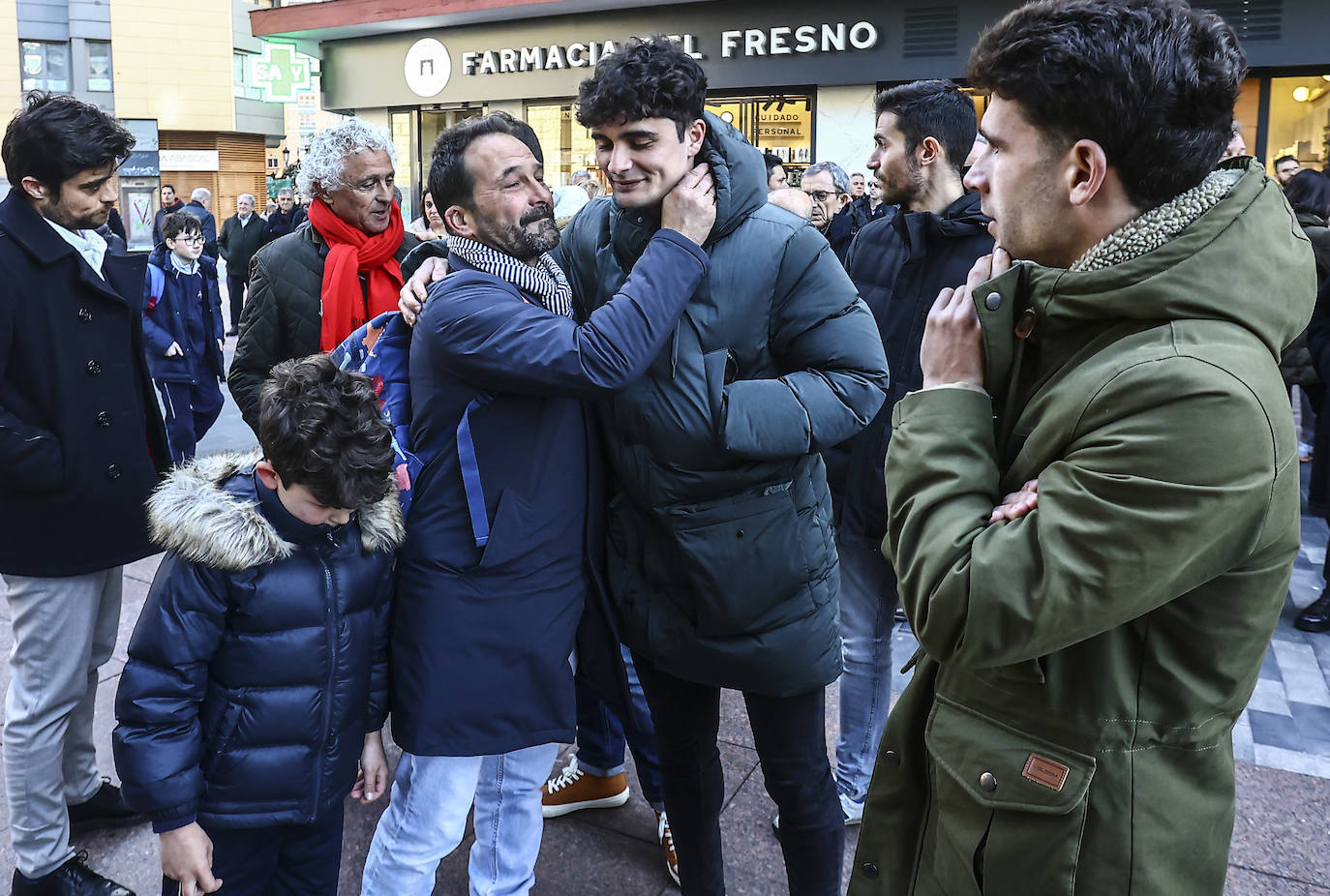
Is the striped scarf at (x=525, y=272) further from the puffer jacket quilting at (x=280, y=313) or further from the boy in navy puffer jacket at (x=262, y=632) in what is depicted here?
the puffer jacket quilting at (x=280, y=313)

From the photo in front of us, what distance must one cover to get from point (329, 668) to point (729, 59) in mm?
14987

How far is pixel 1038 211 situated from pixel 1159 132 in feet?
0.61

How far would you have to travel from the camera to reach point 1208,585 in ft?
4.33

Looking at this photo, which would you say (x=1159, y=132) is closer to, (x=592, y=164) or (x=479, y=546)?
(x=479, y=546)

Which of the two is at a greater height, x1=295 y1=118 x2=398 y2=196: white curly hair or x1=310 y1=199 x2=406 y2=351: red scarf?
x1=295 y1=118 x2=398 y2=196: white curly hair

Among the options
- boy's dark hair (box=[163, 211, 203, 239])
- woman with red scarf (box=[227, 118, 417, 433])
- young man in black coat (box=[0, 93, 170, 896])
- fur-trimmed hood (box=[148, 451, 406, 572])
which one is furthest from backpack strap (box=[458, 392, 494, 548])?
boy's dark hair (box=[163, 211, 203, 239])

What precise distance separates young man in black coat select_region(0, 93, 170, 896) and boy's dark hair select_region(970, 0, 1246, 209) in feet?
8.58

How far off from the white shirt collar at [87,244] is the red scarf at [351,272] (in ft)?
2.42

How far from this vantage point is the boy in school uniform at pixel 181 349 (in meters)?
6.30

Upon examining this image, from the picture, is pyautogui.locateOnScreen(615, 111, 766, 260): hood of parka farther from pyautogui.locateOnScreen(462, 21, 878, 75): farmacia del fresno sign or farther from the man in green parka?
pyautogui.locateOnScreen(462, 21, 878, 75): farmacia del fresno sign

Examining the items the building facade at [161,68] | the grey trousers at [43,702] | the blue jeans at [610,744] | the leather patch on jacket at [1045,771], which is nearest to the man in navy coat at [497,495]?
the blue jeans at [610,744]

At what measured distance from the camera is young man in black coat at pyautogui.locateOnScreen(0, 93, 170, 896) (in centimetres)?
281

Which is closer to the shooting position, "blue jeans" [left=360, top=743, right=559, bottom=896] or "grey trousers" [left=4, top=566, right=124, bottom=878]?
"blue jeans" [left=360, top=743, right=559, bottom=896]

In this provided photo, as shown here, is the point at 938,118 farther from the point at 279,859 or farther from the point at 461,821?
the point at 279,859
